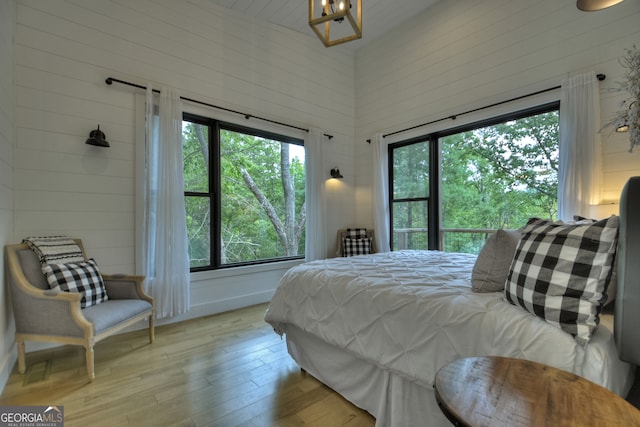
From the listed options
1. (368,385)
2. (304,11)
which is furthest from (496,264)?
(304,11)

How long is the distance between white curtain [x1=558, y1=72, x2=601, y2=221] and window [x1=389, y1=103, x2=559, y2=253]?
293mm

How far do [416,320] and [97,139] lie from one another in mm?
3057

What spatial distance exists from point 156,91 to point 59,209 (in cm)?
150

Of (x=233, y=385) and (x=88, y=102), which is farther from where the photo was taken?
(x=88, y=102)

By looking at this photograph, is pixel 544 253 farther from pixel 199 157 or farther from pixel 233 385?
pixel 199 157

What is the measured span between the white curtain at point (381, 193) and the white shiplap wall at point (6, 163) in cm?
404

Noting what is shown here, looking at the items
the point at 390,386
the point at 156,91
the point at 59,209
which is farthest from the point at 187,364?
the point at 156,91

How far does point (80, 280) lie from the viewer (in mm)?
2336

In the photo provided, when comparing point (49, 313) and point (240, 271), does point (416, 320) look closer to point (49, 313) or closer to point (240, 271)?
point (49, 313)

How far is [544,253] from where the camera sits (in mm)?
1177

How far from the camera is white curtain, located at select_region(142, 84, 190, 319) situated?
2992mm

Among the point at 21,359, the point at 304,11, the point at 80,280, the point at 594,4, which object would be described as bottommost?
the point at 21,359

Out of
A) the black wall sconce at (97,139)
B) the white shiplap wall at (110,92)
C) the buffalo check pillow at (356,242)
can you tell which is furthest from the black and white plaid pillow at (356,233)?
the black wall sconce at (97,139)

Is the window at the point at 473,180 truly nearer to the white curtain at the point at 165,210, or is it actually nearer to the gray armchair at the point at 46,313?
the white curtain at the point at 165,210
